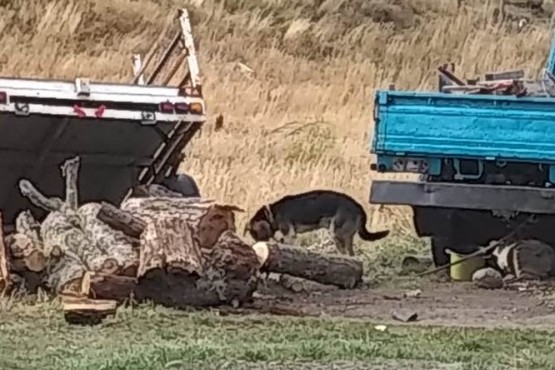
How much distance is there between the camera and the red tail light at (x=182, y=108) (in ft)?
40.0

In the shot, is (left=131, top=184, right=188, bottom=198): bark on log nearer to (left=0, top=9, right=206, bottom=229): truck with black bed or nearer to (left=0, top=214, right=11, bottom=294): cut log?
(left=0, top=9, right=206, bottom=229): truck with black bed

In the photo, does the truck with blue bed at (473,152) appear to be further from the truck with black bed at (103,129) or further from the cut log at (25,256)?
the cut log at (25,256)

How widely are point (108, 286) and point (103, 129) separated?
1.90 metres

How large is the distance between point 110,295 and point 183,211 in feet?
3.01

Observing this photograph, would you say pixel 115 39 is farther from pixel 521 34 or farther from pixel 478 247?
pixel 478 247

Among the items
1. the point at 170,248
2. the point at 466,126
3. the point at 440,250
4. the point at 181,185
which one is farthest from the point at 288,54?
the point at 170,248

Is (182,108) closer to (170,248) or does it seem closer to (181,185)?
(181,185)

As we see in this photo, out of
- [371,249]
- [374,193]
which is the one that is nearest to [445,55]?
[371,249]

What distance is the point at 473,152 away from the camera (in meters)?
13.4

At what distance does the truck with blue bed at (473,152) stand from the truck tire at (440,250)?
1.72 ft

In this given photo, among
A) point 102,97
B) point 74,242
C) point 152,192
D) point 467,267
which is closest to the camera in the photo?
point 74,242

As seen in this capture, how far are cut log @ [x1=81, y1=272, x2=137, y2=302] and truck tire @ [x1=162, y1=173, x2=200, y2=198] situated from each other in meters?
2.32

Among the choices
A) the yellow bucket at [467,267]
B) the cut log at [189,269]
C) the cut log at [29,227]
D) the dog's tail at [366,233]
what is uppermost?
the dog's tail at [366,233]

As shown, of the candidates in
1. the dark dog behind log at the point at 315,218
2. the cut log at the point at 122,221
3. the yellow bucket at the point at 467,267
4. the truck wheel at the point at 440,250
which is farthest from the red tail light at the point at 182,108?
the truck wheel at the point at 440,250
